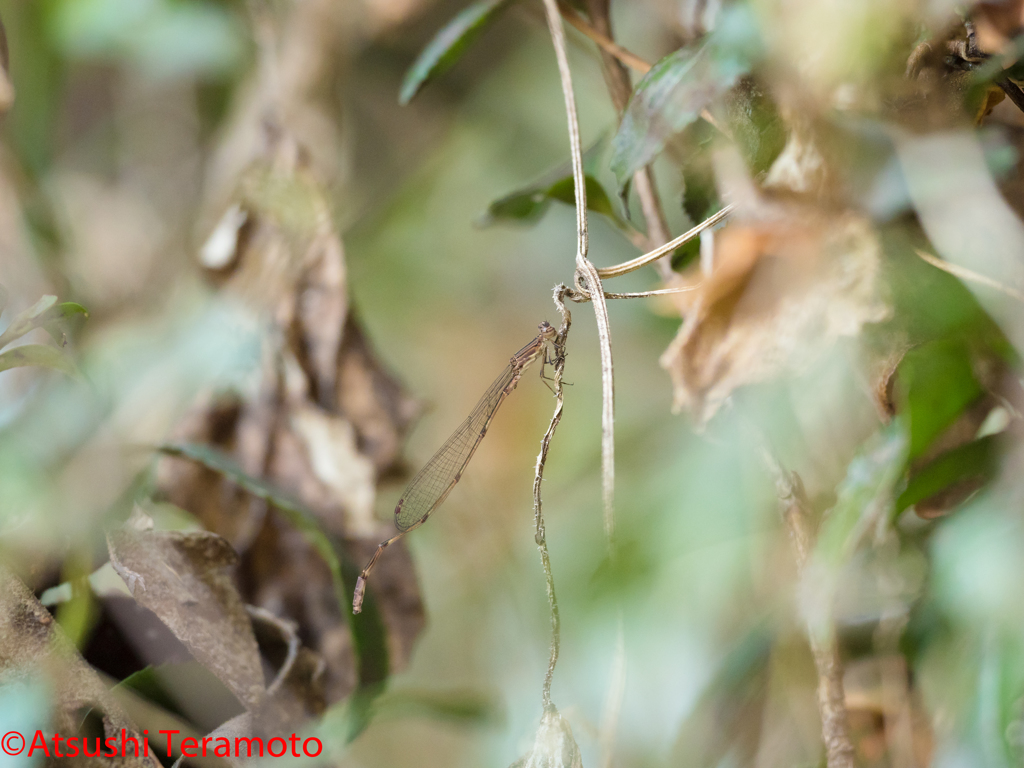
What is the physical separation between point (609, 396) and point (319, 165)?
70cm

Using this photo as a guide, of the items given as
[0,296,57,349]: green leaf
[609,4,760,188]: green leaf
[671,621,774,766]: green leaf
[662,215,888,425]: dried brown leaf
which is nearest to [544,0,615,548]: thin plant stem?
[609,4,760,188]: green leaf

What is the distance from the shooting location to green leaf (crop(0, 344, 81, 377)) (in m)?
0.50

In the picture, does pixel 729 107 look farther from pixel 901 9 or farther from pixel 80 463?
pixel 80 463

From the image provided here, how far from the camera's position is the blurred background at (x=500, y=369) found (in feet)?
1.82

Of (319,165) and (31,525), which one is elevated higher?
(319,165)

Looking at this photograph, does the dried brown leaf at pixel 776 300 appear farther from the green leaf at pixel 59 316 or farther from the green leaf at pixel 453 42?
the green leaf at pixel 59 316

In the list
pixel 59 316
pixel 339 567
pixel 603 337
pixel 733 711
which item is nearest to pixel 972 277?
pixel 603 337

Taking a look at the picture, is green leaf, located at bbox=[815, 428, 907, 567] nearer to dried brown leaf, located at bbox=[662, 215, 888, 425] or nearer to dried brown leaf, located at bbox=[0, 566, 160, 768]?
dried brown leaf, located at bbox=[662, 215, 888, 425]

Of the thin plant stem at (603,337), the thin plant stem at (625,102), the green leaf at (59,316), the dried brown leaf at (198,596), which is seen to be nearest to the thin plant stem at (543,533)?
the thin plant stem at (603,337)

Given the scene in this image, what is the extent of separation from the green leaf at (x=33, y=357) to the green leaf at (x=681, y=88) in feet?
1.54

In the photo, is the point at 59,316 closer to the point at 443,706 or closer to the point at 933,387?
the point at 443,706

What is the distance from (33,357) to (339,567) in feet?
1.05

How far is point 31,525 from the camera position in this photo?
0.57m

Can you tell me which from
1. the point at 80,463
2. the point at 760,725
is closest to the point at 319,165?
the point at 80,463
